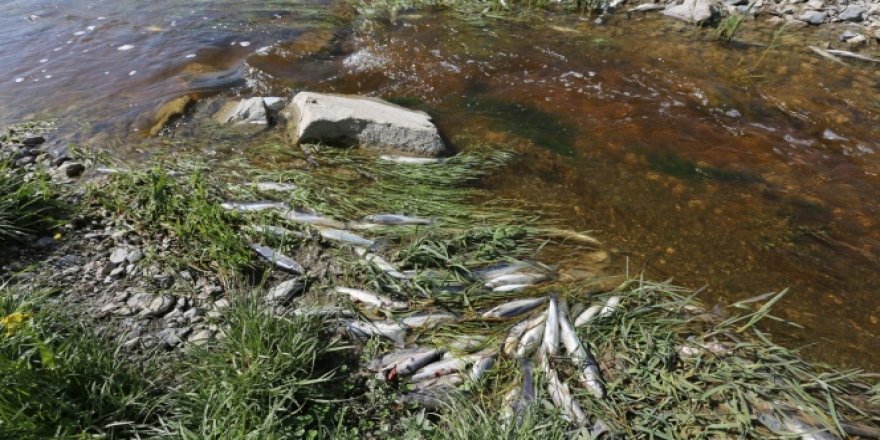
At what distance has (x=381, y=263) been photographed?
3.78 meters

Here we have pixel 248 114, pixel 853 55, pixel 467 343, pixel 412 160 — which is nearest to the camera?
pixel 467 343

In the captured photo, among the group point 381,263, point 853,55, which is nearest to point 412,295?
A: point 381,263

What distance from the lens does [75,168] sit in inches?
189

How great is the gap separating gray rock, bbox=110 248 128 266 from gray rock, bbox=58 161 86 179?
1.54 m

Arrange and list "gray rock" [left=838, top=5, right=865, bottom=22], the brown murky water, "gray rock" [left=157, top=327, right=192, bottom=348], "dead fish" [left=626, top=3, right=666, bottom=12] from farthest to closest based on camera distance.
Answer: "dead fish" [left=626, top=3, right=666, bottom=12]
"gray rock" [left=838, top=5, right=865, bottom=22]
the brown murky water
"gray rock" [left=157, top=327, right=192, bottom=348]

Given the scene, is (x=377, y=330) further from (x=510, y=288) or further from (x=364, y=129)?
(x=364, y=129)

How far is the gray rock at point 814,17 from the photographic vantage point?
27.2 feet

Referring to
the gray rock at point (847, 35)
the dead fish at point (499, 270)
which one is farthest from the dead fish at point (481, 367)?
the gray rock at point (847, 35)

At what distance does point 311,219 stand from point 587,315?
2.35 metres

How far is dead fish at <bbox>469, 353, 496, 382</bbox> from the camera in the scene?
9.88 feet

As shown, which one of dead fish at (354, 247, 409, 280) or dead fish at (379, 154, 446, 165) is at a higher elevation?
dead fish at (379, 154, 446, 165)

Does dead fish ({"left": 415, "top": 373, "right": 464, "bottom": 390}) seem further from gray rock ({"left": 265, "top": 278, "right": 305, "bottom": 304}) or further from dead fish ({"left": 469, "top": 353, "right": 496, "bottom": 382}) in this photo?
gray rock ({"left": 265, "top": 278, "right": 305, "bottom": 304})

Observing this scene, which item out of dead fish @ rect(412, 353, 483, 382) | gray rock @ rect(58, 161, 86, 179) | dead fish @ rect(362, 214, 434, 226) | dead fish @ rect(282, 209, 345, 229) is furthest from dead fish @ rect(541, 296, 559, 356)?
gray rock @ rect(58, 161, 86, 179)

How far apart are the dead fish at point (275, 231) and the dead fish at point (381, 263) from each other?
21.3 inches
